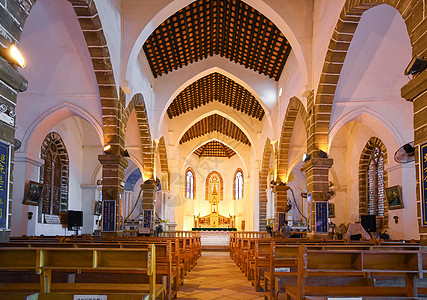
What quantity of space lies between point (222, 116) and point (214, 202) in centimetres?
831

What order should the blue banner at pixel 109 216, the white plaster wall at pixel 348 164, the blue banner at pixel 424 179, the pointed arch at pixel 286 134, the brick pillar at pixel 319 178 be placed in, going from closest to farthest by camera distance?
the blue banner at pixel 424 179 < the brick pillar at pixel 319 178 < the blue banner at pixel 109 216 < the pointed arch at pixel 286 134 < the white plaster wall at pixel 348 164

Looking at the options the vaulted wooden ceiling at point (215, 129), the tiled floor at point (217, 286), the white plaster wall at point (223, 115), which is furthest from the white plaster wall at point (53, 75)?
the vaulted wooden ceiling at point (215, 129)

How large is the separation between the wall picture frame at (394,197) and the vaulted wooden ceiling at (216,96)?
9.17 metres

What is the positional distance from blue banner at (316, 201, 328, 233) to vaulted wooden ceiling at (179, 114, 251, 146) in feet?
47.1

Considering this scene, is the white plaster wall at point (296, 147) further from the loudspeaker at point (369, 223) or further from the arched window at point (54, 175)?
the arched window at point (54, 175)

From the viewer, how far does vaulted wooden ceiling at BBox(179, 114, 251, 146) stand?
25378mm

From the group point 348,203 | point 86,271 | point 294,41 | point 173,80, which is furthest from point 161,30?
point 86,271

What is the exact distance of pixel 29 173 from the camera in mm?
12602

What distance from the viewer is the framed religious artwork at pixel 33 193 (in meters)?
12.3

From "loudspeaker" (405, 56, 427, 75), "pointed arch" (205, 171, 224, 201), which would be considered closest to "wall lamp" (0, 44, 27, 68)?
"loudspeaker" (405, 56, 427, 75)

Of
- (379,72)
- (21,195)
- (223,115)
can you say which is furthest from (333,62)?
(223,115)

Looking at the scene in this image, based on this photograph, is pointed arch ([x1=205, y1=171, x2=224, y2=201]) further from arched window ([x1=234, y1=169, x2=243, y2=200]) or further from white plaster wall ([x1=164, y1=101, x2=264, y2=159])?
white plaster wall ([x1=164, y1=101, x2=264, y2=159])

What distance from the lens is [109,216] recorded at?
1138 centimetres

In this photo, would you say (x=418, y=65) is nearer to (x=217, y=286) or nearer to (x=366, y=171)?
(x=217, y=286)
